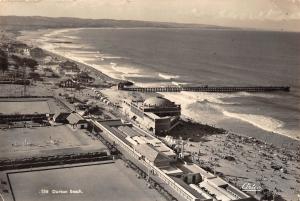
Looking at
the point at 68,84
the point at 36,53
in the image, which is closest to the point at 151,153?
the point at 68,84

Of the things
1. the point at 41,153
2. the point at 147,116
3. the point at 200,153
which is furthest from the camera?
the point at 147,116

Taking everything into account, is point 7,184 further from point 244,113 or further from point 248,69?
point 248,69

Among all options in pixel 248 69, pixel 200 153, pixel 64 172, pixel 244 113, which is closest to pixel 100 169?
pixel 64 172

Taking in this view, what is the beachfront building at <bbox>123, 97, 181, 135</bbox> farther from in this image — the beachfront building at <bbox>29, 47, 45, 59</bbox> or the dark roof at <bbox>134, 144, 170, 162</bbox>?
the beachfront building at <bbox>29, 47, 45, 59</bbox>

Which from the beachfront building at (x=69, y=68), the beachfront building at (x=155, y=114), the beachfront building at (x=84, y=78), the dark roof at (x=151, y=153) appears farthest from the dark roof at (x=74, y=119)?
the beachfront building at (x=69, y=68)

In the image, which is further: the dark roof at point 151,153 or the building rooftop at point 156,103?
the building rooftop at point 156,103

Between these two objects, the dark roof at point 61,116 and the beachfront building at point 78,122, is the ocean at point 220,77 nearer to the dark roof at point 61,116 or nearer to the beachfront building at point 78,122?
the dark roof at point 61,116

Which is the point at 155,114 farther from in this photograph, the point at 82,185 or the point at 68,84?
the point at 68,84

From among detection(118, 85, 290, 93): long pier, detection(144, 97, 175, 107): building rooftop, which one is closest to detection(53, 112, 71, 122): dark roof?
detection(144, 97, 175, 107): building rooftop
